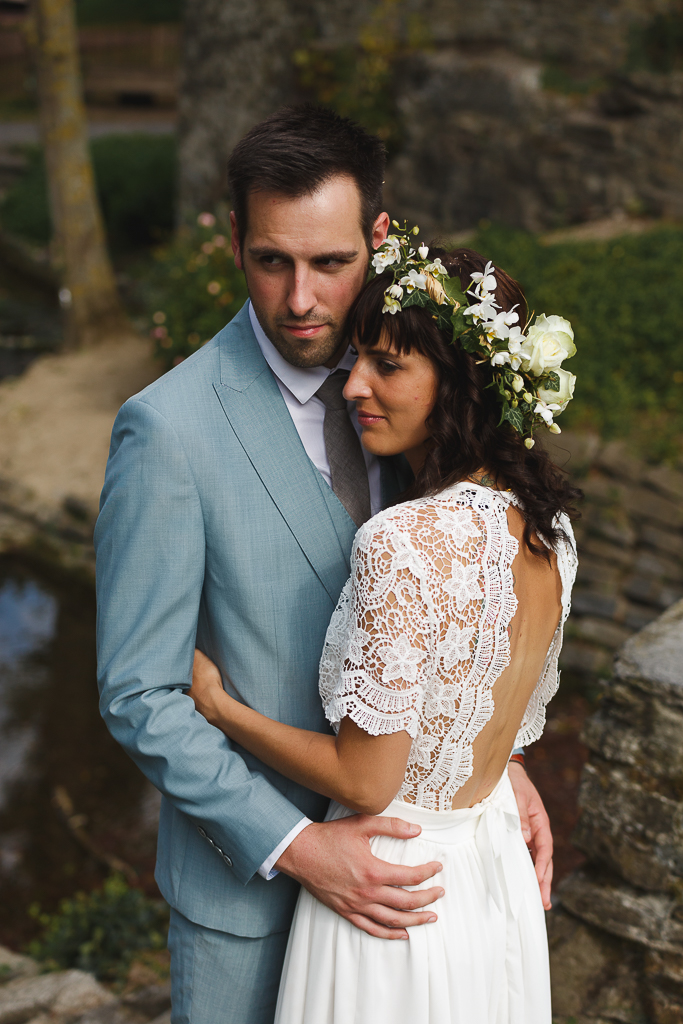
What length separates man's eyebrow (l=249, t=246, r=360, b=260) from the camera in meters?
1.81

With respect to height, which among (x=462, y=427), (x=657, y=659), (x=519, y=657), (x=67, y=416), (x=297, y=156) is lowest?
(x=67, y=416)

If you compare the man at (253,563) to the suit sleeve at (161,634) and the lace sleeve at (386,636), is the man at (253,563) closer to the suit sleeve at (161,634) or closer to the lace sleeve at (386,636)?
the suit sleeve at (161,634)

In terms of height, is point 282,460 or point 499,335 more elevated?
point 499,335

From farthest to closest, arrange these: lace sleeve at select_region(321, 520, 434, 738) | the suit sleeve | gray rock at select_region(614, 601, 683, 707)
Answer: gray rock at select_region(614, 601, 683, 707) < the suit sleeve < lace sleeve at select_region(321, 520, 434, 738)

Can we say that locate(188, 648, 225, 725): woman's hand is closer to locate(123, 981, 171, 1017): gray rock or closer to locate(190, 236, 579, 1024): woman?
locate(190, 236, 579, 1024): woman

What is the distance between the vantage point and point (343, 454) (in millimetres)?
1930

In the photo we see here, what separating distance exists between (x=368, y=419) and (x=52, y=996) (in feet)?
7.61

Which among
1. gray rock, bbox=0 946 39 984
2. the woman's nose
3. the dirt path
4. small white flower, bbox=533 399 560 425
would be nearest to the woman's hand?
the woman's nose

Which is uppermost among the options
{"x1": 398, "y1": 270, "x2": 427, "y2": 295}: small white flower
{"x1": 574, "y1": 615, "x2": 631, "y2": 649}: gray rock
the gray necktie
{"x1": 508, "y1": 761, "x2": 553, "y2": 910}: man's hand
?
{"x1": 398, "y1": 270, "x2": 427, "y2": 295}: small white flower

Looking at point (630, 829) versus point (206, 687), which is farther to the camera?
point (630, 829)

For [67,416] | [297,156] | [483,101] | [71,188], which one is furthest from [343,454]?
[71,188]

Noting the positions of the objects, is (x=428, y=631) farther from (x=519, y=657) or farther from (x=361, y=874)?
(x=361, y=874)

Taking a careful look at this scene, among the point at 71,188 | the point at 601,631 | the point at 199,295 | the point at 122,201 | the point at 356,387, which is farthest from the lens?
the point at 122,201

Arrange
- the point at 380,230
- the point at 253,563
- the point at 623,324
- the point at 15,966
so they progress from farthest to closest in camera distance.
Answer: the point at 623,324 → the point at 15,966 → the point at 380,230 → the point at 253,563
